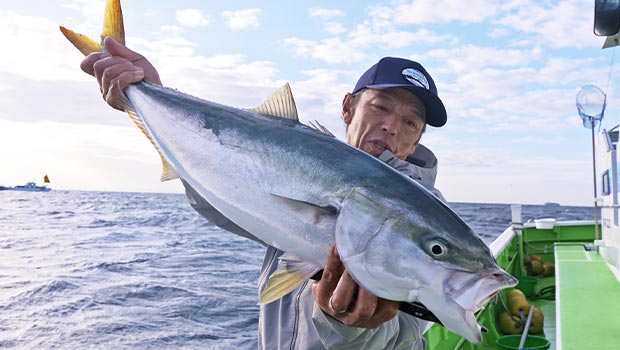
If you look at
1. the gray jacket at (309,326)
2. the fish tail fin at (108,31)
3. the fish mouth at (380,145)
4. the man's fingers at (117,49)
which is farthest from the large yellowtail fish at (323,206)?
the fish mouth at (380,145)

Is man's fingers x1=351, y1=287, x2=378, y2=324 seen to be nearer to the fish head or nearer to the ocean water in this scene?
Result: the fish head

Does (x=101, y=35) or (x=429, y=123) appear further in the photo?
(x=429, y=123)

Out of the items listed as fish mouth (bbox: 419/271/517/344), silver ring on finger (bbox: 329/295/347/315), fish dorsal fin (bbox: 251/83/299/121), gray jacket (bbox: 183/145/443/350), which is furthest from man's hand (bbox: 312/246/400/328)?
fish dorsal fin (bbox: 251/83/299/121)

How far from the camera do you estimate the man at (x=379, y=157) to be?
1.95m

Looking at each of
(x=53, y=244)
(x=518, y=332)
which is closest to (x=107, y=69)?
(x=518, y=332)

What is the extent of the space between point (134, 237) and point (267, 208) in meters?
27.7

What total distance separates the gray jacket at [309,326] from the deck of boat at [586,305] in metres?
1.76

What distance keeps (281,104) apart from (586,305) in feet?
13.6

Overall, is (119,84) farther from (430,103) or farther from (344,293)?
(430,103)

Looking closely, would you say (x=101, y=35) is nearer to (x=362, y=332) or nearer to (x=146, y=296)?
(x=362, y=332)

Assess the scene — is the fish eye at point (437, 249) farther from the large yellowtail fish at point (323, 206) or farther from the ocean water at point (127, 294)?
the ocean water at point (127, 294)

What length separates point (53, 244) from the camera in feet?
80.7

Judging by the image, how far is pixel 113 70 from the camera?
275 cm

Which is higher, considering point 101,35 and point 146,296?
point 101,35
